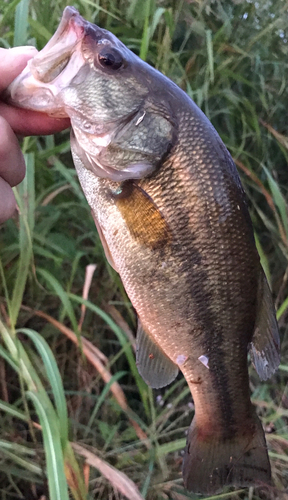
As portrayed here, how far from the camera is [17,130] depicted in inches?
31.5

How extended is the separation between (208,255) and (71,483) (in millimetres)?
660

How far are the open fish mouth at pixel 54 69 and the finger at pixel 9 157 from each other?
7 cm

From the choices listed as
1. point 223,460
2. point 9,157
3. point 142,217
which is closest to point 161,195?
point 142,217

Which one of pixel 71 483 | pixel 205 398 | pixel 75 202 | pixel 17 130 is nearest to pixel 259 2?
pixel 75 202

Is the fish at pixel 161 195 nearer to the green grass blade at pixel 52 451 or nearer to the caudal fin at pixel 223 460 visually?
the caudal fin at pixel 223 460

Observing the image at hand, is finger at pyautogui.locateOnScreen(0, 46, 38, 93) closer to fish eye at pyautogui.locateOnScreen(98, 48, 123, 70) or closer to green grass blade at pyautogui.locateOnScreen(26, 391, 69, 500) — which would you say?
fish eye at pyautogui.locateOnScreen(98, 48, 123, 70)

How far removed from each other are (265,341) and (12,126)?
0.75 meters

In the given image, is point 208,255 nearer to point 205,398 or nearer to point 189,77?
point 205,398

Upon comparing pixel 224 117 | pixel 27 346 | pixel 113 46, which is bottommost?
pixel 27 346

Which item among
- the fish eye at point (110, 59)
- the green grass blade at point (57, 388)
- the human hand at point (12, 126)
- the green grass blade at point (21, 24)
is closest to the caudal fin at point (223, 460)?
the green grass blade at point (57, 388)

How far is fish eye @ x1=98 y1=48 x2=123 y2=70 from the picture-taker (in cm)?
68

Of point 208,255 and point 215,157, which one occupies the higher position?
point 215,157

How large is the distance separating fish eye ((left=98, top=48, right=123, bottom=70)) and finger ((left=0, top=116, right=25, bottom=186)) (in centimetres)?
23

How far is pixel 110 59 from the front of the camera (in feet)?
2.25
